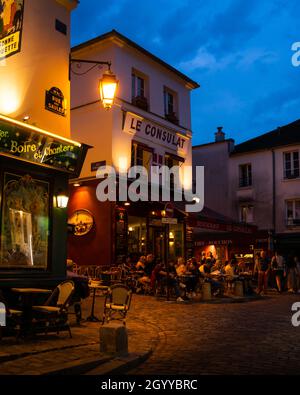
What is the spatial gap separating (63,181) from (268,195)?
Answer: 71.5 feet

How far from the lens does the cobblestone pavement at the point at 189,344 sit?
6.20 m

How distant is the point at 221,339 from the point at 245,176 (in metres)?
23.8

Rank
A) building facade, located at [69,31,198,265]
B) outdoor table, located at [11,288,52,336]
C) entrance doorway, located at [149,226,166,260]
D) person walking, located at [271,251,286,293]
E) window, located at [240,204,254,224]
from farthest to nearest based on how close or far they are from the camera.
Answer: window, located at [240,204,254,224], entrance doorway, located at [149,226,166,260], building facade, located at [69,31,198,265], person walking, located at [271,251,286,293], outdoor table, located at [11,288,52,336]

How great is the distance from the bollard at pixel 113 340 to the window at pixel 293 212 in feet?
77.5

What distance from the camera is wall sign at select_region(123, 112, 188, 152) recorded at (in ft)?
66.0

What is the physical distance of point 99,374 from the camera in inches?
232

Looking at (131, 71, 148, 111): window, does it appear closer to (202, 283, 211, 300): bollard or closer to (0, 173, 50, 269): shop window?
(202, 283, 211, 300): bollard

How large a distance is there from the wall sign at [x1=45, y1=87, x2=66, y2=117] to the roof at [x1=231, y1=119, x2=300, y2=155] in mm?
21258

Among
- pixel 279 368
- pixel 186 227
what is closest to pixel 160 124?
pixel 186 227

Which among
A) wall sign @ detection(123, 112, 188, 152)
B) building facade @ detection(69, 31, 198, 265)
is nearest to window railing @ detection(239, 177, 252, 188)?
wall sign @ detection(123, 112, 188, 152)

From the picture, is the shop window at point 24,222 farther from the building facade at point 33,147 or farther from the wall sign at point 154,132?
the wall sign at point 154,132

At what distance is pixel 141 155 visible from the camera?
68.3 feet

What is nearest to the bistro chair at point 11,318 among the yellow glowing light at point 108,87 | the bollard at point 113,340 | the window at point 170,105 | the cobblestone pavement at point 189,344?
the cobblestone pavement at point 189,344
